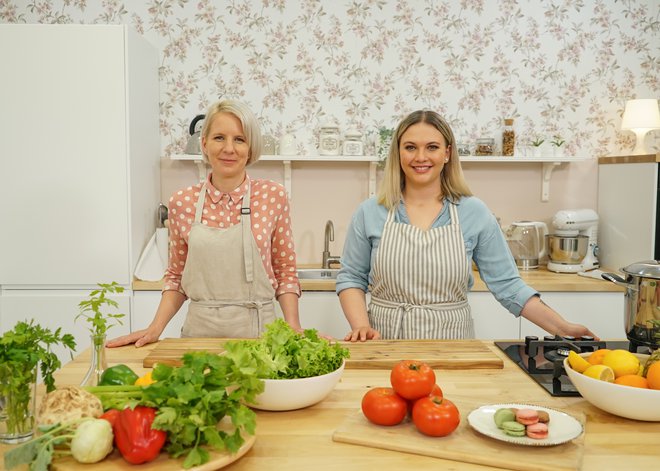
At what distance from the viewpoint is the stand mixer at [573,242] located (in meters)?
3.49

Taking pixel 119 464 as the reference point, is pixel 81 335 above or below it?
below

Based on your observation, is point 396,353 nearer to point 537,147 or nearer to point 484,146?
point 484,146

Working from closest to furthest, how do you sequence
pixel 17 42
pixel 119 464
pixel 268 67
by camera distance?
pixel 119 464
pixel 17 42
pixel 268 67

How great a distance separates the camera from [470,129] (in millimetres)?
3670

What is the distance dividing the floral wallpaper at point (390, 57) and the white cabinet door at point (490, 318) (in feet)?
3.16

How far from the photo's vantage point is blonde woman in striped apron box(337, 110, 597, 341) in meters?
2.18

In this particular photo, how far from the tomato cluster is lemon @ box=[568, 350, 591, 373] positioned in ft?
1.08

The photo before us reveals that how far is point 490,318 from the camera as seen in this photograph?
10.4 ft

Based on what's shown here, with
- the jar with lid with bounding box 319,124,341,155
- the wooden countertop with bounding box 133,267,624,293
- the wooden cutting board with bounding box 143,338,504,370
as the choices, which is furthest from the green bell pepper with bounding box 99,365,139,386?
the jar with lid with bounding box 319,124,341,155

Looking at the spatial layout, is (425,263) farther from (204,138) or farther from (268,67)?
(268,67)

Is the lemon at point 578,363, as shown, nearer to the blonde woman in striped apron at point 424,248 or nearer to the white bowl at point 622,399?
the white bowl at point 622,399

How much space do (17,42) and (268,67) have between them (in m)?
1.21

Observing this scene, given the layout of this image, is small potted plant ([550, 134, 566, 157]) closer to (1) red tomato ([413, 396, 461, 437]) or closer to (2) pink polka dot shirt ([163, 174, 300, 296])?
(2) pink polka dot shirt ([163, 174, 300, 296])

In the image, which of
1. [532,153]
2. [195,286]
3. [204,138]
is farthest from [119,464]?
[532,153]
